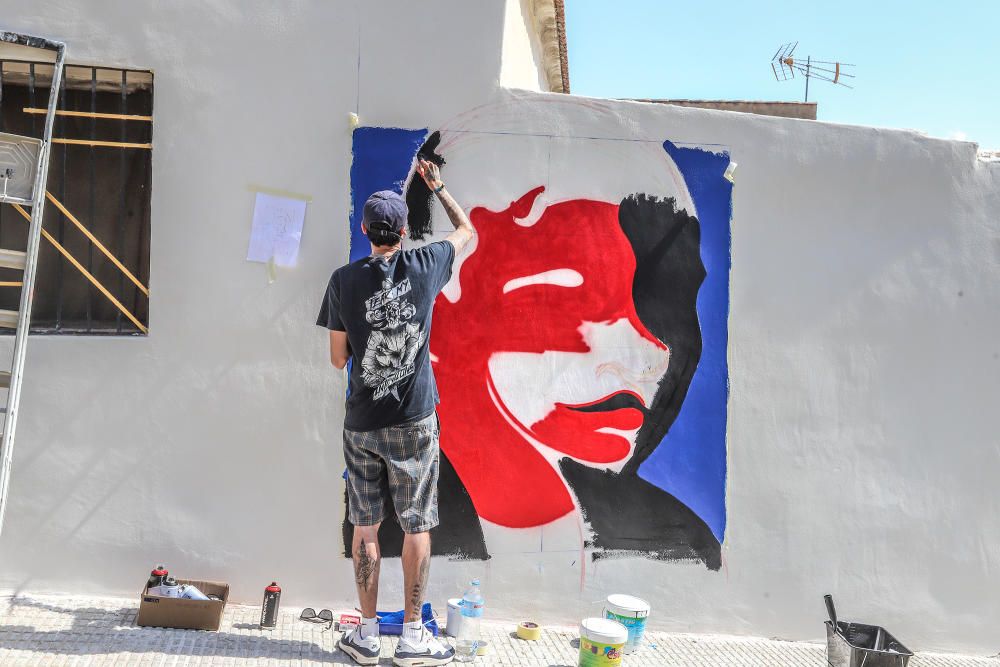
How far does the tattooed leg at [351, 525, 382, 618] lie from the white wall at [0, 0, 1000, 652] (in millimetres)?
481

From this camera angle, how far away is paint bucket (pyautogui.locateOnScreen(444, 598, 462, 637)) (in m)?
3.56

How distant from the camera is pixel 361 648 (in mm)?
3203

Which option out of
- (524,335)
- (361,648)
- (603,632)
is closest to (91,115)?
(524,335)

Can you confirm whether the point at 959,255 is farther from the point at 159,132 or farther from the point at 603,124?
the point at 159,132

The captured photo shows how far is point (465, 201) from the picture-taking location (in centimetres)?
378

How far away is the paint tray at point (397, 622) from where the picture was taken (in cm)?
352

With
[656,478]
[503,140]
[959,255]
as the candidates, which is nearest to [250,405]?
[503,140]

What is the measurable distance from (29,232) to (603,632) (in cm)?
277

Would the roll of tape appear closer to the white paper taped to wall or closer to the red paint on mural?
the red paint on mural

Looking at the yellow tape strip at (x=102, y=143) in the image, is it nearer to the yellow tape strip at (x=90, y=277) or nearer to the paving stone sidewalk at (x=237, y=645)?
the yellow tape strip at (x=90, y=277)

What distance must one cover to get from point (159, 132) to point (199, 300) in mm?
767

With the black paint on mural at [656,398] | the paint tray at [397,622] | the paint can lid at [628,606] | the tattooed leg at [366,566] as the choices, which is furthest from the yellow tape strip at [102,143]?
the paint can lid at [628,606]

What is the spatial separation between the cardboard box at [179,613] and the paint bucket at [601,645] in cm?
152

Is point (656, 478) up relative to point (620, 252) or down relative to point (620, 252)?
down
